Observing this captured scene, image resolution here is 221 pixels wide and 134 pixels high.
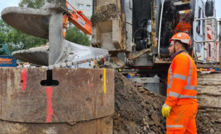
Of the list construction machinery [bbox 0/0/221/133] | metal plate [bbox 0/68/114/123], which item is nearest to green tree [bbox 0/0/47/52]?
construction machinery [bbox 0/0/221/133]

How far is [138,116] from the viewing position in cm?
368

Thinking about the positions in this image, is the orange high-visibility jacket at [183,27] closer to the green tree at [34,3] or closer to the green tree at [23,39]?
the green tree at [34,3]

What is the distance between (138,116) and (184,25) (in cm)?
331

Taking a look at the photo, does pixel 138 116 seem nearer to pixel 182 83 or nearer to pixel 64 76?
pixel 182 83

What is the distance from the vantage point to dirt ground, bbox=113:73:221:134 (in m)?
3.46

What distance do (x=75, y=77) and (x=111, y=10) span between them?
2388mm

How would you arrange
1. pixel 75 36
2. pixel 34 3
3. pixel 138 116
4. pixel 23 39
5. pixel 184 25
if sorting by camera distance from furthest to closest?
pixel 75 36
pixel 23 39
pixel 34 3
pixel 184 25
pixel 138 116

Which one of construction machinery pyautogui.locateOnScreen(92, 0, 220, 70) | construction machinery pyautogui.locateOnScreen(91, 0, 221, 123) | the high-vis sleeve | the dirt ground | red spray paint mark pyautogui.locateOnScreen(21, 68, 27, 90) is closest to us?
red spray paint mark pyautogui.locateOnScreen(21, 68, 27, 90)

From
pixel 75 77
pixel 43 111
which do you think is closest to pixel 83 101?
pixel 75 77

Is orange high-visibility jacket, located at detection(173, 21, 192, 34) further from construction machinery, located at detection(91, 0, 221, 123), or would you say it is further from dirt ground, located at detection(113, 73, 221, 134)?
dirt ground, located at detection(113, 73, 221, 134)

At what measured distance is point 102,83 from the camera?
8.99ft

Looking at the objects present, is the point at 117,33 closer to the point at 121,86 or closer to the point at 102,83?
the point at 121,86

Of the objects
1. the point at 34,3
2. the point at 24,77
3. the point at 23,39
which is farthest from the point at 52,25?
the point at 23,39

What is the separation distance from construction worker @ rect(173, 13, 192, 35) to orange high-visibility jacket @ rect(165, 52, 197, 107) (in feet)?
9.68
